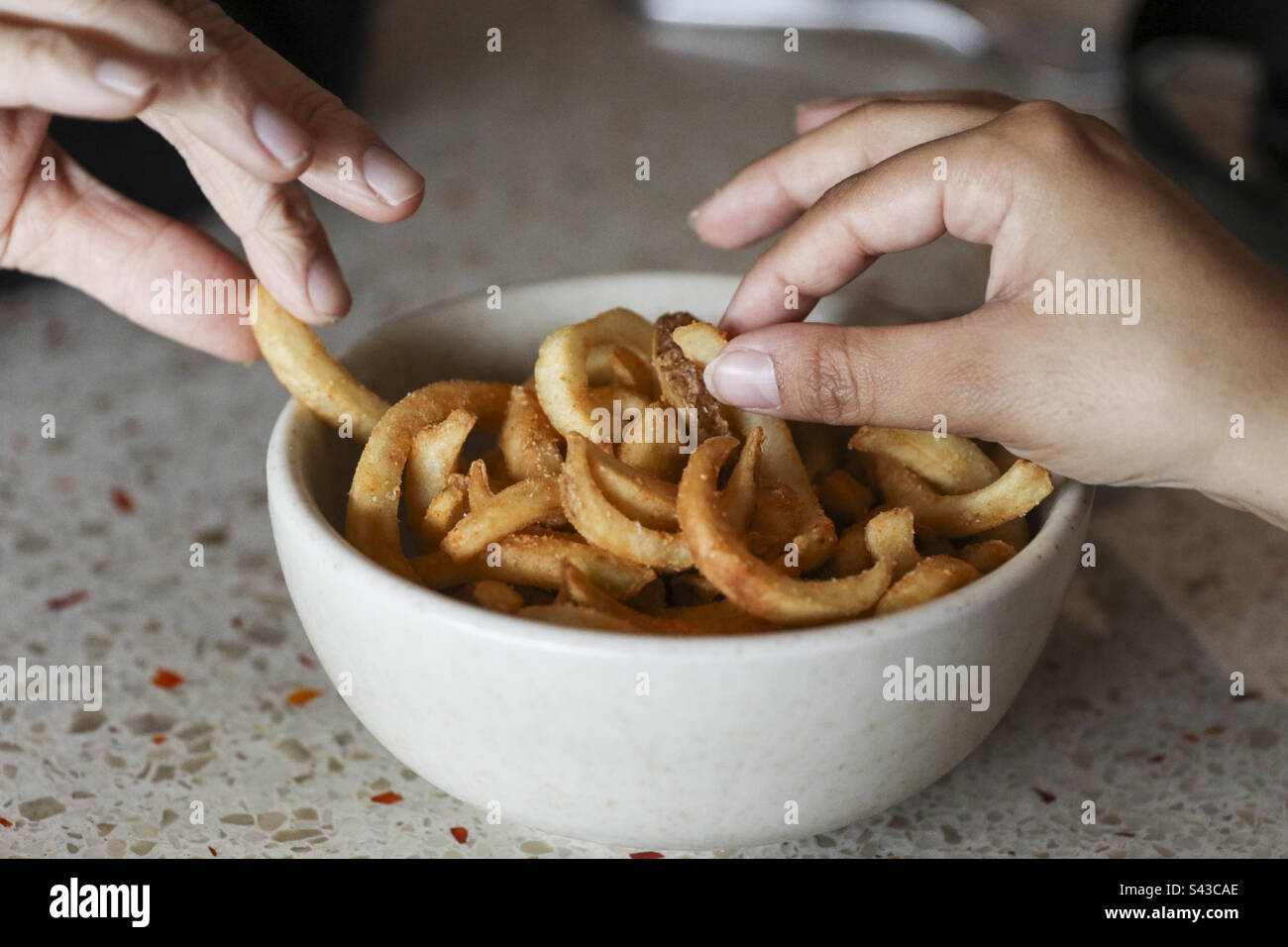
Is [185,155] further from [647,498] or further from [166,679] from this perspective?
[647,498]

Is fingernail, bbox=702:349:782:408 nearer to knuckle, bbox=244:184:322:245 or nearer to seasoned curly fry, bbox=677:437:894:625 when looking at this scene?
seasoned curly fry, bbox=677:437:894:625

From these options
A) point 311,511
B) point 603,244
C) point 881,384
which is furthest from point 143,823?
point 603,244

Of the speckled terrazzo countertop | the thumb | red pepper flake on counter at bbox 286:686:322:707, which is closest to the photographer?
the thumb

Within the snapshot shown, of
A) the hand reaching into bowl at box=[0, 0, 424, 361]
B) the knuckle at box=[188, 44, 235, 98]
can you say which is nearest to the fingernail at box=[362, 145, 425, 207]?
the hand reaching into bowl at box=[0, 0, 424, 361]

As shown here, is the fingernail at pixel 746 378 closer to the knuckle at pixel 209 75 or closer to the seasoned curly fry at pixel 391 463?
the seasoned curly fry at pixel 391 463
